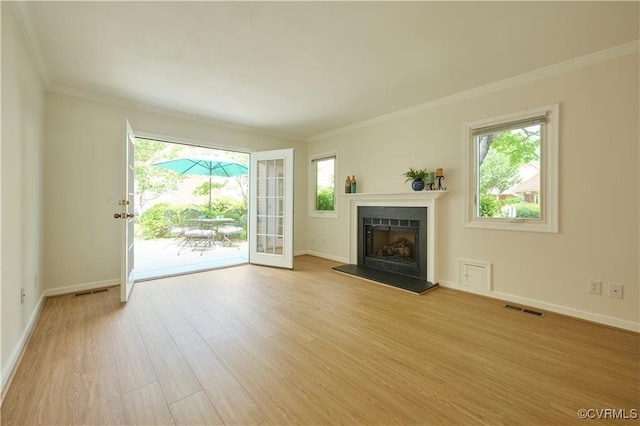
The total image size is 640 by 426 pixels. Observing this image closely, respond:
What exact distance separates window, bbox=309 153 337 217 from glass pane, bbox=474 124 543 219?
2486mm

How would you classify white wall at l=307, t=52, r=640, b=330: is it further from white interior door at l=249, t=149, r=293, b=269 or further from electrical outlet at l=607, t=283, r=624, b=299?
white interior door at l=249, t=149, r=293, b=269

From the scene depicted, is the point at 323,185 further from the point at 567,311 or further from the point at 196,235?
the point at 567,311

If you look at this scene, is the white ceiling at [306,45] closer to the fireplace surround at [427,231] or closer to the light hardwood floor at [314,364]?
the fireplace surround at [427,231]

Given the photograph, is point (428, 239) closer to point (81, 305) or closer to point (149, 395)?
point (149, 395)

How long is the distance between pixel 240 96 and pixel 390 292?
303 cm

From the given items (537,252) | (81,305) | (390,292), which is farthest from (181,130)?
(537,252)

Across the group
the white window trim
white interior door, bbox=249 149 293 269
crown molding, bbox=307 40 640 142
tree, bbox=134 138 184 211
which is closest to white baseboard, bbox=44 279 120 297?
white interior door, bbox=249 149 293 269

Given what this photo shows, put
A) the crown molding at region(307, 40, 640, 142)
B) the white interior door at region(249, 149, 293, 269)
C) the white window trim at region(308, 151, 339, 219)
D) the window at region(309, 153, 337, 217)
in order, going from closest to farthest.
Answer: the crown molding at region(307, 40, 640, 142), the white interior door at region(249, 149, 293, 269), the white window trim at region(308, 151, 339, 219), the window at region(309, 153, 337, 217)

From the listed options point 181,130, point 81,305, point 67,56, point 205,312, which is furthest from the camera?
point 181,130

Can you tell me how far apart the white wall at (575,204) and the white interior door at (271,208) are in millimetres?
2269

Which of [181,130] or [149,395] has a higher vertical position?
[181,130]

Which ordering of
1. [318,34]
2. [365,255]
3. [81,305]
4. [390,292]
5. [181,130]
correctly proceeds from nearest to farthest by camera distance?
[318,34] → [81,305] → [390,292] → [181,130] → [365,255]

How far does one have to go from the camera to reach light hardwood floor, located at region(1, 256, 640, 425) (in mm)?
1383

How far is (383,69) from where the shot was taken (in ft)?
8.82
